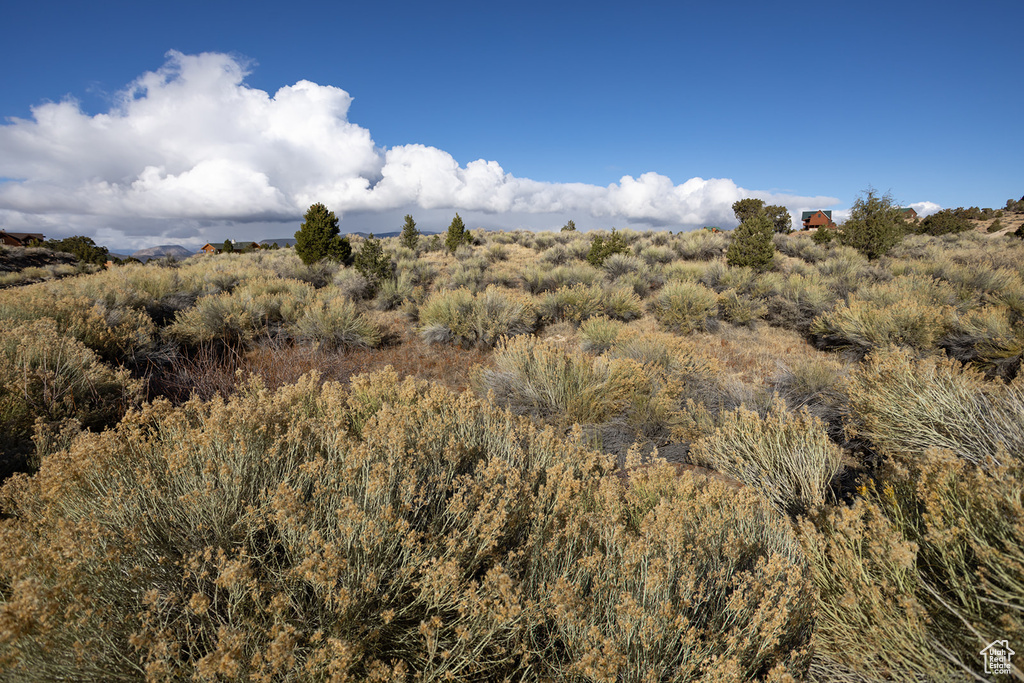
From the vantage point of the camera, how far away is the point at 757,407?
456 centimetres

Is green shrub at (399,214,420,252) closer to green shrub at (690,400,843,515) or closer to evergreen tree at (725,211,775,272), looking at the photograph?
evergreen tree at (725,211,775,272)

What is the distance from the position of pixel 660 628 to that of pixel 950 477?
74.7 inches

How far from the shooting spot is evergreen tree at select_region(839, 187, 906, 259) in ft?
47.3

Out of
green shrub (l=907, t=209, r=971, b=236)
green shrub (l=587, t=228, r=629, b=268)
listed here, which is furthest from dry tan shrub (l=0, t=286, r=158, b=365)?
green shrub (l=907, t=209, r=971, b=236)

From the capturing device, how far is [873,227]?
14.7 m

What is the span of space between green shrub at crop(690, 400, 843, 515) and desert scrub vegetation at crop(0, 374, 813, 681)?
0.73 metres

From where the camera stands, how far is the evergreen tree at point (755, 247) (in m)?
12.3

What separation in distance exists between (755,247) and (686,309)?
5801 mm

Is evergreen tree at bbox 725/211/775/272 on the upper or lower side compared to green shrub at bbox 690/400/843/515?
upper

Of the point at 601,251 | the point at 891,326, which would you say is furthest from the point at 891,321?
the point at 601,251

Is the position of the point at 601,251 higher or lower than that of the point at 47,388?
higher

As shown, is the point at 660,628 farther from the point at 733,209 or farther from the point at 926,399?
the point at 733,209

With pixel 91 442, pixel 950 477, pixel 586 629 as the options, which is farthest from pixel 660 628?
pixel 91 442

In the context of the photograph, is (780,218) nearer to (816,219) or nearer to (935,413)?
(816,219)
